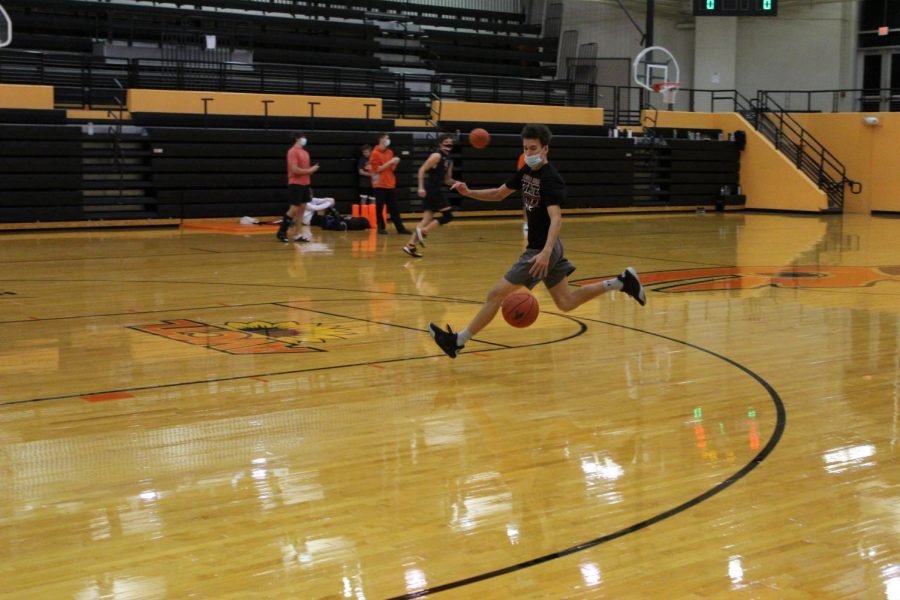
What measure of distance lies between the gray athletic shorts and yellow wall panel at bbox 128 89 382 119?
14.3m

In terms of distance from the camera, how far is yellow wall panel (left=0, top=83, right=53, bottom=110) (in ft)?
58.8

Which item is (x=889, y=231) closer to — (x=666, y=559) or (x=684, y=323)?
(x=684, y=323)

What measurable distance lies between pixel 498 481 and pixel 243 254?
10.6 metres

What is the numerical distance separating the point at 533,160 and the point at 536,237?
506 mm

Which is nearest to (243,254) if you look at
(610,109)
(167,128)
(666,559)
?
(167,128)

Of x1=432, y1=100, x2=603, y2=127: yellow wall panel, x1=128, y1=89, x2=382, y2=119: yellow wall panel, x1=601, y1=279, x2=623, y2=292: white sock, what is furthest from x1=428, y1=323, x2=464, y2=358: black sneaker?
x1=432, y1=100, x2=603, y2=127: yellow wall panel

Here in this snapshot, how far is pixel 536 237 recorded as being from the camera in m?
→ 6.80

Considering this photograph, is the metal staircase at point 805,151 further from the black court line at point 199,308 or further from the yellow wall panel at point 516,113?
the black court line at point 199,308

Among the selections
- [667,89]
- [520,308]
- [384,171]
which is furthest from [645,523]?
[667,89]

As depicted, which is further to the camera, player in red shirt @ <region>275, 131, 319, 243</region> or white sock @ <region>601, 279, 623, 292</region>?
player in red shirt @ <region>275, 131, 319, 243</region>

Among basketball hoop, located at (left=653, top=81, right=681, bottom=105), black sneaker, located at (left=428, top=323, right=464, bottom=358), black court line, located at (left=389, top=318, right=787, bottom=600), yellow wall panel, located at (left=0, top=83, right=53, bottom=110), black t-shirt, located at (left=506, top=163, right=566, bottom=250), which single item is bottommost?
black court line, located at (left=389, top=318, right=787, bottom=600)

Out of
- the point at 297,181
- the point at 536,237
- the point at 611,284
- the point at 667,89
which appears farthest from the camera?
the point at 667,89

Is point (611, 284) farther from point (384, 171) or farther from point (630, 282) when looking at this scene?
point (384, 171)

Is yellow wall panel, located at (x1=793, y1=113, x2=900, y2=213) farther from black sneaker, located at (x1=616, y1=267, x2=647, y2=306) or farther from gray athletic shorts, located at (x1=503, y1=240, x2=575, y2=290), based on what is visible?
gray athletic shorts, located at (x1=503, y1=240, x2=575, y2=290)
